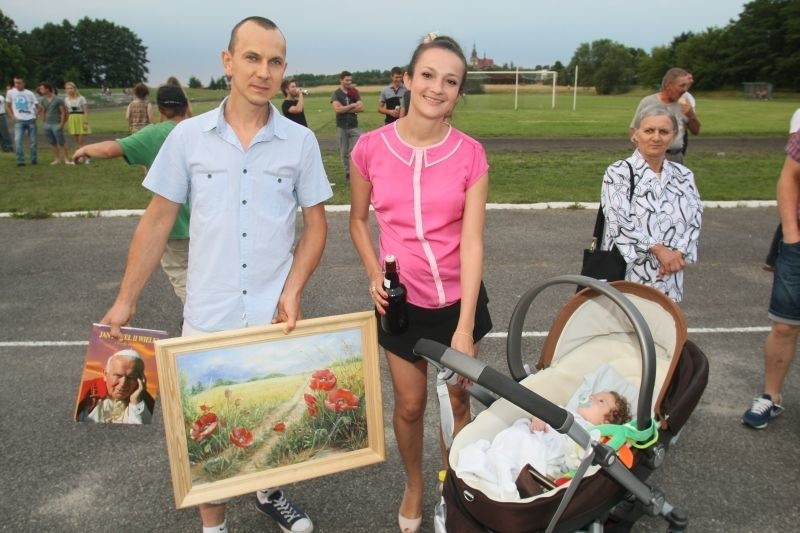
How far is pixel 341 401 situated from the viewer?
9.23 ft

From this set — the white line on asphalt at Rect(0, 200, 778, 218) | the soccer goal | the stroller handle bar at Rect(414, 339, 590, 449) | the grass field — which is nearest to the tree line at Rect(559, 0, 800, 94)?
the soccer goal

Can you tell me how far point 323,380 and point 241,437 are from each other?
426 mm

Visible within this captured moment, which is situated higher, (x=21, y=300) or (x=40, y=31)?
(x=40, y=31)

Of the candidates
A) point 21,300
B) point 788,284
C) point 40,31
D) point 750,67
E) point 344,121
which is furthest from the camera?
point 40,31

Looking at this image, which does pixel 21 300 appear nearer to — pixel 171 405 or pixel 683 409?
pixel 171 405

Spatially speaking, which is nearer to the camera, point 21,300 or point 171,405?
point 171,405

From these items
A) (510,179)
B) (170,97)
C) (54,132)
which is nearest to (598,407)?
(170,97)

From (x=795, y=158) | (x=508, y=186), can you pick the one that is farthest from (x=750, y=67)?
(x=795, y=158)

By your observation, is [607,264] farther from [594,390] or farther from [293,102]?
[293,102]

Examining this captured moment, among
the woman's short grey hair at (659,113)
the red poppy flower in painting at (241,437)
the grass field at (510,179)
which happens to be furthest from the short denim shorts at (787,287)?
the grass field at (510,179)

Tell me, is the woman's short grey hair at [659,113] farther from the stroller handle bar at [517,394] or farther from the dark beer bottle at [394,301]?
the stroller handle bar at [517,394]

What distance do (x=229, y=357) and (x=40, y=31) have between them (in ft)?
495

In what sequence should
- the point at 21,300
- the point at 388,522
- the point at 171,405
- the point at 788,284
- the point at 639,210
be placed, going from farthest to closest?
the point at 21,300, the point at 788,284, the point at 639,210, the point at 388,522, the point at 171,405

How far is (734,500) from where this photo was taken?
332 centimetres
